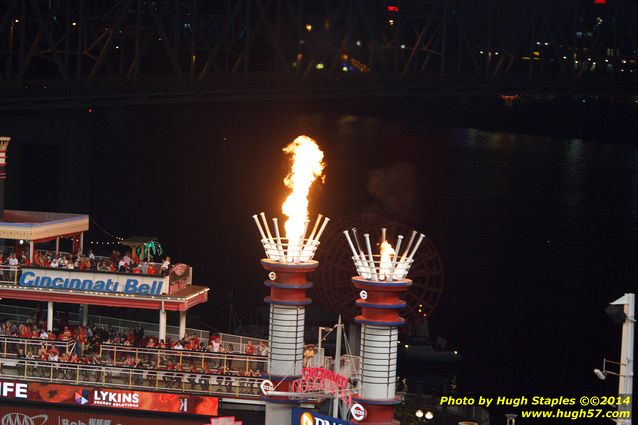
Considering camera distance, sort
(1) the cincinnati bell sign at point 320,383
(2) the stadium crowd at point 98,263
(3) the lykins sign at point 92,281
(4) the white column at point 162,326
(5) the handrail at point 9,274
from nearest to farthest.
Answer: (1) the cincinnati bell sign at point 320,383
(4) the white column at point 162,326
(3) the lykins sign at point 92,281
(2) the stadium crowd at point 98,263
(5) the handrail at point 9,274

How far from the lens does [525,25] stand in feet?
595

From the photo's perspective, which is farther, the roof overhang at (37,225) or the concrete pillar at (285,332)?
the roof overhang at (37,225)

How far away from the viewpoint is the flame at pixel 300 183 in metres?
45.3

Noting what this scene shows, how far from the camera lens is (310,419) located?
42.2 metres

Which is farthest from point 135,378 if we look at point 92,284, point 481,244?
point 481,244

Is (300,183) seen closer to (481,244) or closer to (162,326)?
(162,326)

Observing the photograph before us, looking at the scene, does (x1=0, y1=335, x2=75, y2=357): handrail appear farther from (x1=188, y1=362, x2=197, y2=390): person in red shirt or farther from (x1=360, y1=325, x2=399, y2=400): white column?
(x1=360, y1=325, x2=399, y2=400): white column

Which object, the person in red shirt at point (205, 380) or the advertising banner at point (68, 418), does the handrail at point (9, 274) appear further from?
the person in red shirt at point (205, 380)

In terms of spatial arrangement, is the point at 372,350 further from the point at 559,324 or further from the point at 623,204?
the point at 623,204

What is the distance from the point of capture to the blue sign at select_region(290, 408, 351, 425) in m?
41.2

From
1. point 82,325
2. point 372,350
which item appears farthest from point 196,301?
point 372,350

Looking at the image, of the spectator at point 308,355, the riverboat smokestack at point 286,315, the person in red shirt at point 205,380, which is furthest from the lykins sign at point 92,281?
the riverboat smokestack at point 286,315

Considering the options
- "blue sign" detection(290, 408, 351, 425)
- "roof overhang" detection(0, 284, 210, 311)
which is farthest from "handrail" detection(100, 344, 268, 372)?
"blue sign" detection(290, 408, 351, 425)

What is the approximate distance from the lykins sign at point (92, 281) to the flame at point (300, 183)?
29.8 feet
